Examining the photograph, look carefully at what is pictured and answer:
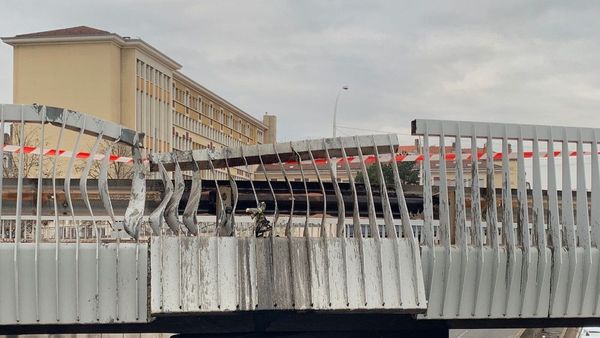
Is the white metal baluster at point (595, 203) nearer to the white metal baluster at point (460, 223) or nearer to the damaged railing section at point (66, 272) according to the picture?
the white metal baluster at point (460, 223)

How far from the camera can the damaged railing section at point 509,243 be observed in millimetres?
18172

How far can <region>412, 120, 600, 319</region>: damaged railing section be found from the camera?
1817 centimetres

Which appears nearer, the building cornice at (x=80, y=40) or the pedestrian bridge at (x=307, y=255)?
the pedestrian bridge at (x=307, y=255)

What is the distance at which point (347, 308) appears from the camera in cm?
1734

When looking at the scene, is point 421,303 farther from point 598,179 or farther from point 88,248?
point 88,248

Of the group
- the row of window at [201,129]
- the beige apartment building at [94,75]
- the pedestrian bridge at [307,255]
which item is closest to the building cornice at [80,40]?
the beige apartment building at [94,75]

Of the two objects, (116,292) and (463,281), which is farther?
(463,281)

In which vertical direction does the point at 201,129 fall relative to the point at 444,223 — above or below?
above

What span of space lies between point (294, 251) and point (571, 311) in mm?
5376

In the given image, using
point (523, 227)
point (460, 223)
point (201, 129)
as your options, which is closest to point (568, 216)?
point (523, 227)

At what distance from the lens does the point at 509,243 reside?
18406mm

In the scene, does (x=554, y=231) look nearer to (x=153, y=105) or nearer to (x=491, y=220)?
(x=491, y=220)

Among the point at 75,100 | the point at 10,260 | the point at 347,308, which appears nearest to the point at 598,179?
the point at 347,308

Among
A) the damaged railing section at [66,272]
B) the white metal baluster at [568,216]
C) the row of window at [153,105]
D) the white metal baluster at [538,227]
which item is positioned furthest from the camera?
the row of window at [153,105]
